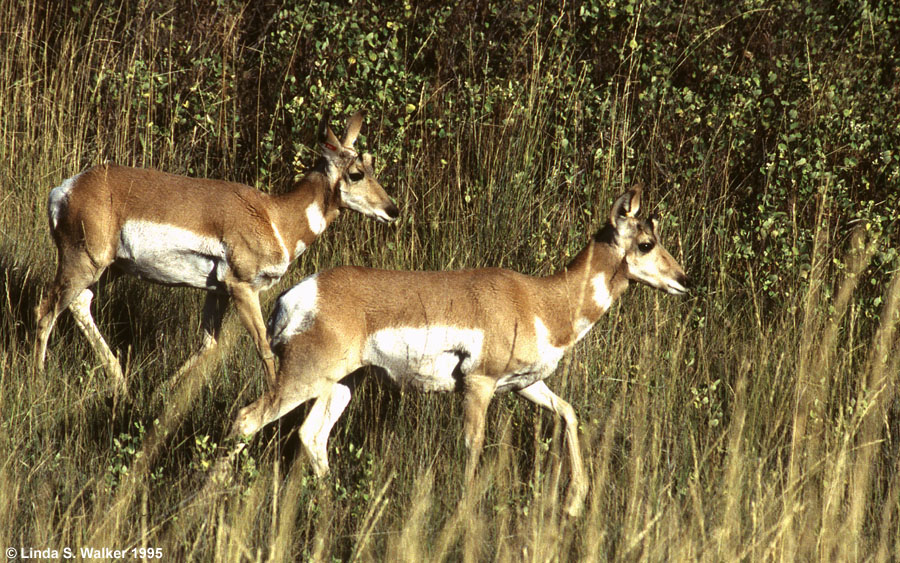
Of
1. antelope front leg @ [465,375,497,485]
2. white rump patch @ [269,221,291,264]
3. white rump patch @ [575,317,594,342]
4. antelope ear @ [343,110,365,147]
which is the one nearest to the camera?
antelope front leg @ [465,375,497,485]

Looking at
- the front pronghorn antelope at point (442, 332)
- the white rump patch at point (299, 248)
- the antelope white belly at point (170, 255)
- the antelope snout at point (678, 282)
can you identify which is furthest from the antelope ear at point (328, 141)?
the antelope snout at point (678, 282)

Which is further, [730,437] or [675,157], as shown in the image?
[675,157]

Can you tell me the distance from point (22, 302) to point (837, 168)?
5.01 m

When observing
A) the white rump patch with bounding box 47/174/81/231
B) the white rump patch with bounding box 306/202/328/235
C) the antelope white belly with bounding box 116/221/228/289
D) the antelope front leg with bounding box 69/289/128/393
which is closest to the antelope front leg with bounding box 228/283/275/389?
the antelope white belly with bounding box 116/221/228/289

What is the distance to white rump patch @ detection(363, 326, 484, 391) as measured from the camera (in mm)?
4734

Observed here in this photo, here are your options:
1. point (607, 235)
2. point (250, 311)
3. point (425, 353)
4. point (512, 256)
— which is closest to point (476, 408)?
point (425, 353)

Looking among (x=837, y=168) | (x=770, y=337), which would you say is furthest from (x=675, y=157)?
(x=770, y=337)

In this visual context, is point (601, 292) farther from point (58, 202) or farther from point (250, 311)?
point (58, 202)

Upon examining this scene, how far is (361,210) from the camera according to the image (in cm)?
625

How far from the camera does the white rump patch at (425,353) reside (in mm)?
4734

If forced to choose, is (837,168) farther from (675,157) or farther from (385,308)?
(385,308)

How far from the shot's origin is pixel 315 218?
6.28 m

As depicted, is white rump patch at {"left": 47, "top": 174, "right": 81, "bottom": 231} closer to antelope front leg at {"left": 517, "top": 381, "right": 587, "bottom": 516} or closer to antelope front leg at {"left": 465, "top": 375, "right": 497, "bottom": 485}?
antelope front leg at {"left": 465, "top": 375, "right": 497, "bottom": 485}

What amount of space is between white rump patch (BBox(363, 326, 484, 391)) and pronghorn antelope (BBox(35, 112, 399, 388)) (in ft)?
3.82
